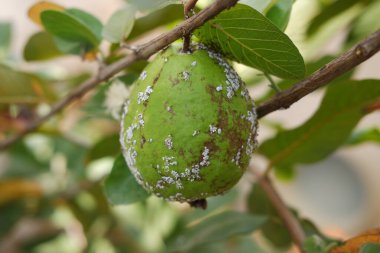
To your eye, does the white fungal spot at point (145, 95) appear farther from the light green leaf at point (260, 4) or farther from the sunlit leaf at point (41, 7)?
the sunlit leaf at point (41, 7)


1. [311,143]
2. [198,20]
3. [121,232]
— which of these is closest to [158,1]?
[198,20]

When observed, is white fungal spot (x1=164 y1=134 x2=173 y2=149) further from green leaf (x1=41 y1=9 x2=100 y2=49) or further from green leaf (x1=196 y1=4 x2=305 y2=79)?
green leaf (x1=41 y1=9 x2=100 y2=49)

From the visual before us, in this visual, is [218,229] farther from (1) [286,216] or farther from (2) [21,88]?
(2) [21,88]

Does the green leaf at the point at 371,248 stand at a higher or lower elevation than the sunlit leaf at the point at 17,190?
lower

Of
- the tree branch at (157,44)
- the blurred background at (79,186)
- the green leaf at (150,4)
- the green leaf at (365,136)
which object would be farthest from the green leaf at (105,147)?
the green leaf at (365,136)

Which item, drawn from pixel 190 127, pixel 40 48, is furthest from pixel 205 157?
pixel 40 48

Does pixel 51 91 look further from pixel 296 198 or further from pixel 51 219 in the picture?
pixel 296 198

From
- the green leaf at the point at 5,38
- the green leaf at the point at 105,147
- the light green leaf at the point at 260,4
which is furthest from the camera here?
the green leaf at the point at 5,38
